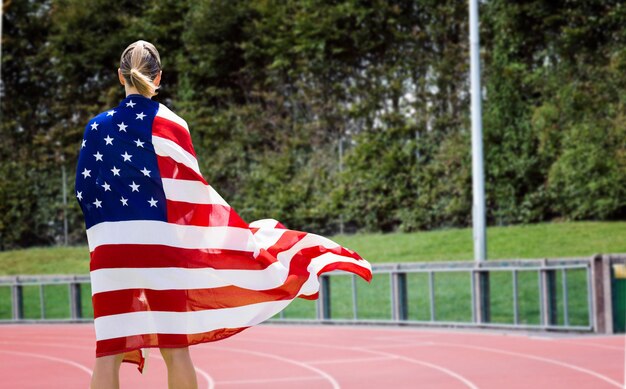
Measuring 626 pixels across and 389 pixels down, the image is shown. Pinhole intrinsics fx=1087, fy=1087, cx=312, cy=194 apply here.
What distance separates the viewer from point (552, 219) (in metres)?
23.2

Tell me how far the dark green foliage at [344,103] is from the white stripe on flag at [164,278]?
57.7ft

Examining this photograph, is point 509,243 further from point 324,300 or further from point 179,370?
point 179,370

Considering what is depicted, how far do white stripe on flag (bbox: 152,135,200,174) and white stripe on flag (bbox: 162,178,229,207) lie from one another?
86 mm

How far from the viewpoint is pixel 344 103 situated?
27438 mm

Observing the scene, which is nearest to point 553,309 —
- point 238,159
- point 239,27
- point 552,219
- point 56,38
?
point 552,219

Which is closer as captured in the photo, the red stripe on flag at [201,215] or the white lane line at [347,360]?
the red stripe on flag at [201,215]

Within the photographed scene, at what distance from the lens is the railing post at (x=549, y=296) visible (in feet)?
46.6

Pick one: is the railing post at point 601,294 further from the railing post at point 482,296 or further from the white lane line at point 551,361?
the railing post at point 482,296

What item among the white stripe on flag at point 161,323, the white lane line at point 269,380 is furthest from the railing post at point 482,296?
the white stripe on flag at point 161,323

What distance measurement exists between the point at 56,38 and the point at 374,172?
11.8 metres

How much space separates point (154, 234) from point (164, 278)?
0.20m

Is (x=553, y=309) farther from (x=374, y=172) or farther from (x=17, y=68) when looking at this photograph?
(x=17, y=68)

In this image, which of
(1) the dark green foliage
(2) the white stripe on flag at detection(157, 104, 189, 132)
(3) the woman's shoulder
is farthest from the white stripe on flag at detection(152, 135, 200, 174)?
(1) the dark green foliage

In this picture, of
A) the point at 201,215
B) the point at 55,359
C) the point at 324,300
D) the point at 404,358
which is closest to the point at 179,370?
the point at 201,215
